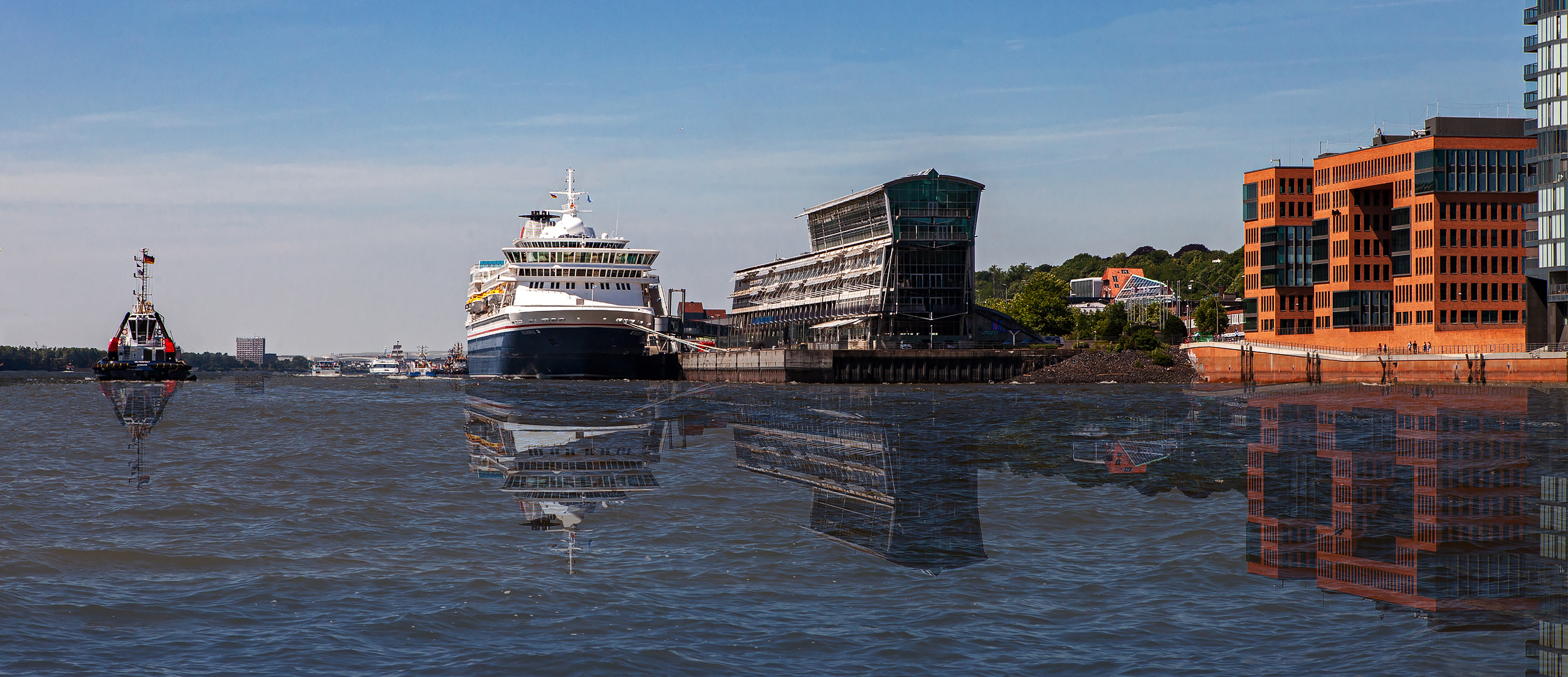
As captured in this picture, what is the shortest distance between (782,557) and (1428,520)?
11.4 m

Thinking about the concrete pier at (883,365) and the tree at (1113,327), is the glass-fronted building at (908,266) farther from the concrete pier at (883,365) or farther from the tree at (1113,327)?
the tree at (1113,327)

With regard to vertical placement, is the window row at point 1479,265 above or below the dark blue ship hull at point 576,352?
above

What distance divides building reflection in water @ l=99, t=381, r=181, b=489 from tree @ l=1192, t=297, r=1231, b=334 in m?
126

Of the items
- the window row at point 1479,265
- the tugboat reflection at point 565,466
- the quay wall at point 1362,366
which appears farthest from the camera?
the window row at point 1479,265

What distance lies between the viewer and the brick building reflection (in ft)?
46.9

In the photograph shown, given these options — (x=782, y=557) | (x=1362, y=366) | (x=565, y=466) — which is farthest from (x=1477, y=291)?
(x=782, y=557)

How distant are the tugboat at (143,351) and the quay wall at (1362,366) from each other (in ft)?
356

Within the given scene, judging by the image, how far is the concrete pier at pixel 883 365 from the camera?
103812 millimetres

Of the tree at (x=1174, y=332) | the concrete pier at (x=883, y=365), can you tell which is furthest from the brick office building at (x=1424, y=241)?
the tree at (x=1174, y=332)

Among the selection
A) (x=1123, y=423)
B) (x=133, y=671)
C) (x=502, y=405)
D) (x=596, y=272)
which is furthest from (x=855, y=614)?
(x=596, y=272)

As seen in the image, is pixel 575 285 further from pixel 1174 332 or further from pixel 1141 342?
pixel 1174 332

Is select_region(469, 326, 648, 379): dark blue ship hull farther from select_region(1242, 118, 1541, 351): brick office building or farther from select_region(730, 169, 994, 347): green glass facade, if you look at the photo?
select_region(1242, 118, 1541, 351): brick office building

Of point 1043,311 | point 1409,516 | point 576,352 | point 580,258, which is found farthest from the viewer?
point 1043,311

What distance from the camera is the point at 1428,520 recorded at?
764 inches
